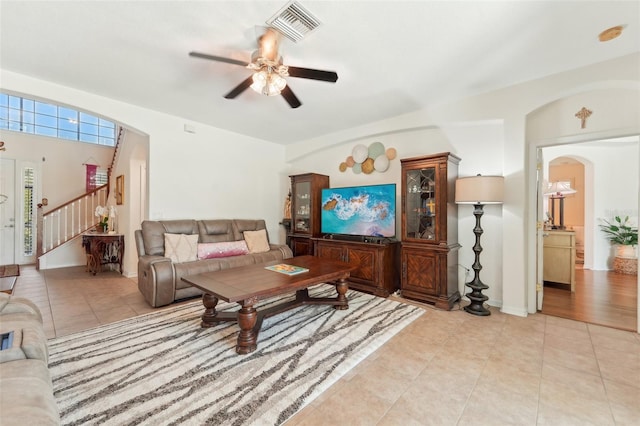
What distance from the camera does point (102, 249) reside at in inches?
199

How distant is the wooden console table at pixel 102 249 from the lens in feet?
16.0

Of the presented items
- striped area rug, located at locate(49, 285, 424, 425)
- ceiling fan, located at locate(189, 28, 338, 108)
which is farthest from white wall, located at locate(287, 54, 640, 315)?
ceiling fan, located at locate(189, 28, 338, 108)

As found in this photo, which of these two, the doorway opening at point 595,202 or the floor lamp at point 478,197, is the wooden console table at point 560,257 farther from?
the floor lamp at point 478,197

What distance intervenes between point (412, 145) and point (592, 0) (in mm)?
2272

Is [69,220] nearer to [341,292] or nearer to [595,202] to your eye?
[341,292]

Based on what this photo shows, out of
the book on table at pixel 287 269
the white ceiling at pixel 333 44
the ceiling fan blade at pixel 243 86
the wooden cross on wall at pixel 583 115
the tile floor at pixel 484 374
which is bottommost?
the tile floor at pixel 484 374

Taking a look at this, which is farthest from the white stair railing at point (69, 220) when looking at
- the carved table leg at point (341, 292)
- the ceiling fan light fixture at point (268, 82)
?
the carved table leg at point (341, 292)

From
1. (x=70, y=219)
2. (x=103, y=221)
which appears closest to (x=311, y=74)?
(x=103, y=221)

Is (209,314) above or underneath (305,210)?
underneath

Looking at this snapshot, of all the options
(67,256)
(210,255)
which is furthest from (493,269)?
(67,256)

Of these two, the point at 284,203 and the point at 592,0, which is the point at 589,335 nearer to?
the point at 592,0

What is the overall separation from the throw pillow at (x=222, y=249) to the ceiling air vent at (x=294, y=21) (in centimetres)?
291

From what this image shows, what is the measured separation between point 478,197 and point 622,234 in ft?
14.4

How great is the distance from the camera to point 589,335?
2512 millimetres
